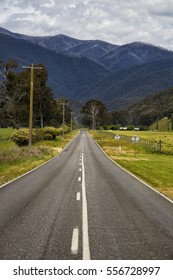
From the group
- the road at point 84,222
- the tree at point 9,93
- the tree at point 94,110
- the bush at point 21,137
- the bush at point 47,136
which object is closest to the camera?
the road at point 84,222

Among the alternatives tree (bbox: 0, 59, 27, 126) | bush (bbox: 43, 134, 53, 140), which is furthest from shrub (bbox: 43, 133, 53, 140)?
tree (bbox: 0, 59, 27, 126)

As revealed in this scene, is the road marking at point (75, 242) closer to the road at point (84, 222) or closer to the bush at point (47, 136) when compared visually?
the road at point (84, 222)

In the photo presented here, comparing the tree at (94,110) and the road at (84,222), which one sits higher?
the tree at (94,110)

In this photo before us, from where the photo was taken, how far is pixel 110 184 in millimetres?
18891

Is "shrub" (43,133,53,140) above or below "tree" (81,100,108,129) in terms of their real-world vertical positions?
below

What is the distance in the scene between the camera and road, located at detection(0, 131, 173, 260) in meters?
7.91

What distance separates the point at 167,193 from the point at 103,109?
174271 mm

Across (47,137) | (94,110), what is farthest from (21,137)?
(94,110)

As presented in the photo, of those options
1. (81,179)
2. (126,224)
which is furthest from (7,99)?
(126,224)

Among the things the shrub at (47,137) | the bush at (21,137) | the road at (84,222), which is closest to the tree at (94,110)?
the shrub at (47,137)

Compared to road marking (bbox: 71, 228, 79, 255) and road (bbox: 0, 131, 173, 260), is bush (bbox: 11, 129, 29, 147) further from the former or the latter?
road marking (bbox: 71, 228, 79, 255)

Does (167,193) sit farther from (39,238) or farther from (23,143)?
(23,143)

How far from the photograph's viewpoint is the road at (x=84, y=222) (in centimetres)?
791

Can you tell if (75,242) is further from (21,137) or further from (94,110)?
(94,110)
